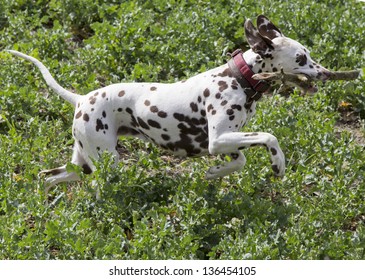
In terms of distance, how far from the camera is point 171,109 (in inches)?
336

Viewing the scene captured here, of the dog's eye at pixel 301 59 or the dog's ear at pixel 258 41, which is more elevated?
the dog's ear at pixel 258 41

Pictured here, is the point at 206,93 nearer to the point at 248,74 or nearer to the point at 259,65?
the point at 248,74

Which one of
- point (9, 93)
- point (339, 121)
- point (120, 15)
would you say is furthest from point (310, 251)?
point (120, 15)

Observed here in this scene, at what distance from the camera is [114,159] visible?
28.0 ft

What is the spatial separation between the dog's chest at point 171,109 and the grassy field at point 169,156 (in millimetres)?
371

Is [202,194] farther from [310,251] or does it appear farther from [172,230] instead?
[310,251]

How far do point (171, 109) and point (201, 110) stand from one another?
0.90 feet

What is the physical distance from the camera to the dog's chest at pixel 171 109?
835 centimetres

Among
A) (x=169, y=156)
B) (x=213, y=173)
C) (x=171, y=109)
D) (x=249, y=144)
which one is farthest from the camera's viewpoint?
(x=169, y=156)

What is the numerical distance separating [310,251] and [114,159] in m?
1.90

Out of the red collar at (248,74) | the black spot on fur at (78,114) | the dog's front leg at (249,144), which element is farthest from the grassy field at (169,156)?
the red collar at (248,74)

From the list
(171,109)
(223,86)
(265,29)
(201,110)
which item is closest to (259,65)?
(223,86)

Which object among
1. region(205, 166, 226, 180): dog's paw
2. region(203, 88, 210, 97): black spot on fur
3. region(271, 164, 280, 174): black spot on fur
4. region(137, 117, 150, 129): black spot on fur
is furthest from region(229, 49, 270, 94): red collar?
region(137, 117, 150, 129): black spot on fur

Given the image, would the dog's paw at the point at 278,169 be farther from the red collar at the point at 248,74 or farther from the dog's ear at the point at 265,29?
the dog's ear at the point at 265,29
